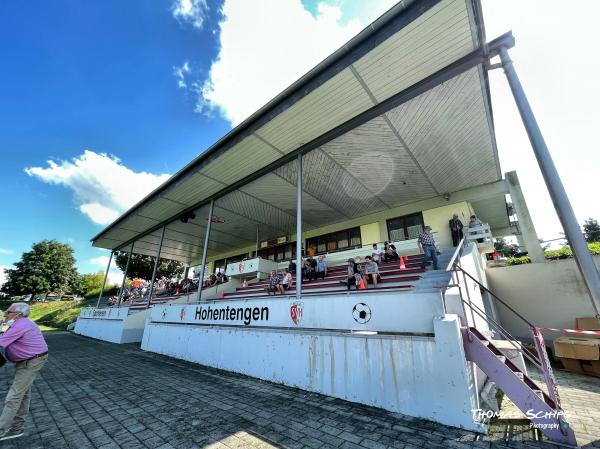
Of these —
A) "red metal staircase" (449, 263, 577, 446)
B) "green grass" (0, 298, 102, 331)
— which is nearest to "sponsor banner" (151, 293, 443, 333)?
"red metal staircase" (449, 263, 577, 446)

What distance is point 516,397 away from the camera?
10.6 feet

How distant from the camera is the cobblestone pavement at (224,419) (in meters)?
2.98

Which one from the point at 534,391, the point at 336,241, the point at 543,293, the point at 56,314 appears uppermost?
the point at 336,241

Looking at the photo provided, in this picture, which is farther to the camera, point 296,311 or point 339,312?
point 296,311

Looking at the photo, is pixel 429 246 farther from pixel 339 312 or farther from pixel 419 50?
pixel 419 50

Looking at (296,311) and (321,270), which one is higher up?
(321,270)

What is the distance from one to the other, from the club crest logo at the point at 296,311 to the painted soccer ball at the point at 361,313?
130cm

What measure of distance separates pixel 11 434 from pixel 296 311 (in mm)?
4325

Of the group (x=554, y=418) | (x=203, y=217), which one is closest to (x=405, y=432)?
(x=554, y=418)

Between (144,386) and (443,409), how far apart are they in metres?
5.52

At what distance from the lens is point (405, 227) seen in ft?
38.8

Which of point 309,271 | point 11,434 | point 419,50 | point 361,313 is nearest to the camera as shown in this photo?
point 11,434

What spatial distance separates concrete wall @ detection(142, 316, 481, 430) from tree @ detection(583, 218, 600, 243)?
45147mm

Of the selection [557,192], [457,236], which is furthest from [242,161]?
[457,236]
